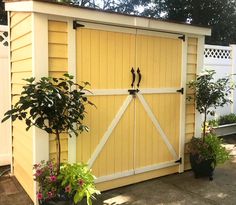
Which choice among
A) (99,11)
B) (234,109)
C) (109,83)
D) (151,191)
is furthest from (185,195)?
(234,109)

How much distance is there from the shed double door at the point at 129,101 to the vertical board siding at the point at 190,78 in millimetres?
183

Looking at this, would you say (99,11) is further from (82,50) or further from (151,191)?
(151,191)

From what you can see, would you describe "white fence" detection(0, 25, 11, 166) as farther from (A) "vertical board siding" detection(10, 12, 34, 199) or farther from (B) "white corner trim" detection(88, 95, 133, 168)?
(B) "white corner trim" detection(88, 95, 133, 168)

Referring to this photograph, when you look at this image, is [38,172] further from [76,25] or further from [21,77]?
[76,25]

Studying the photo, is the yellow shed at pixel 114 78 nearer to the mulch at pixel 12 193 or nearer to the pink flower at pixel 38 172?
the mulch at pixel 12 193

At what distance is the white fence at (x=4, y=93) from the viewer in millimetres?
4340

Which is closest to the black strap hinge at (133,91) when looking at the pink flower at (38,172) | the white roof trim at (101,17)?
the white roof trim at (101,17)

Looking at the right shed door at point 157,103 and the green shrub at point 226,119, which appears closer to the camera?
the right shed door at point 157,103

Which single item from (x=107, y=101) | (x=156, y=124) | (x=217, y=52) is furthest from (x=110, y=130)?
(x=217, y=52)

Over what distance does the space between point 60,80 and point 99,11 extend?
89 cm

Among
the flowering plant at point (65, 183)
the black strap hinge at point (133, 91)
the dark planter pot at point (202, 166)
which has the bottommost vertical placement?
the dark planter pot at point (202, 166)

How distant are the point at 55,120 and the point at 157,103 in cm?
172

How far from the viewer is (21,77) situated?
12.0 ft

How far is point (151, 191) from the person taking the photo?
12.4ft
